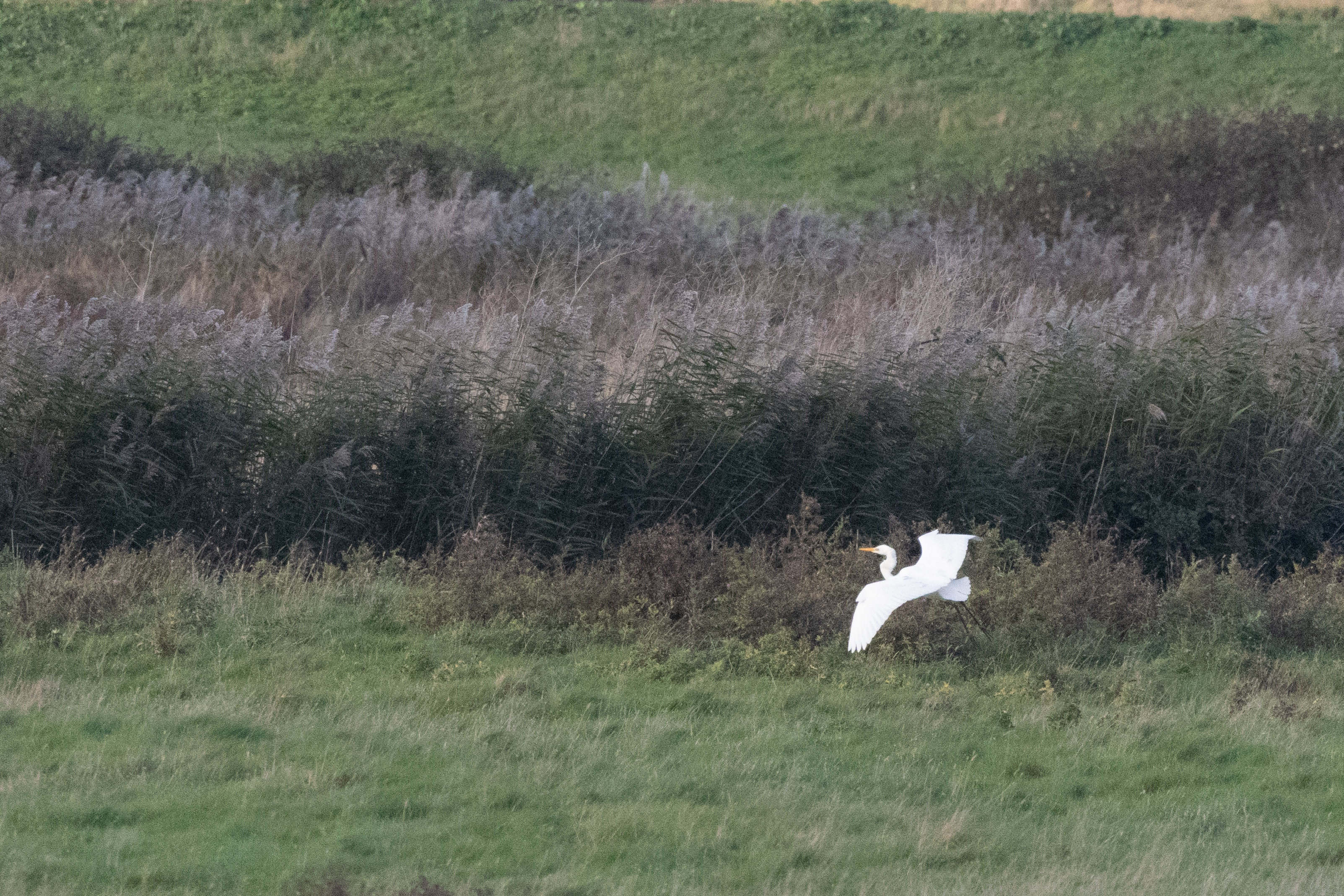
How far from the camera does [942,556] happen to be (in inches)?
265

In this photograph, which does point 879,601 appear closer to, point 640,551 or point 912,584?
point 912,584

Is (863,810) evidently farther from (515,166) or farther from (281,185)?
(515,166)

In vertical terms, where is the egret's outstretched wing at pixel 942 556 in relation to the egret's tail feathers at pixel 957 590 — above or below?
above

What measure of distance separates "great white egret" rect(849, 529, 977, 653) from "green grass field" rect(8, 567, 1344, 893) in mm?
540

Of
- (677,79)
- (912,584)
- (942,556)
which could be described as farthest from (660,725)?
(677,79)

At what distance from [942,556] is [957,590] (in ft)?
0.88

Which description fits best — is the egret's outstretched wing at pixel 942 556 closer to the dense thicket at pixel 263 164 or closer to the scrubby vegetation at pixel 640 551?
the scrubby vegetation at pixel 640 551

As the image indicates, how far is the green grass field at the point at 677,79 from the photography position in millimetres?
27188

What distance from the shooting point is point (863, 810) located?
5.29 m

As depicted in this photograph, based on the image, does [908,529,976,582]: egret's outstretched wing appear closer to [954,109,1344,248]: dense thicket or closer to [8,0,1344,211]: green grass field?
[954,109,1344,248]: dense thicket

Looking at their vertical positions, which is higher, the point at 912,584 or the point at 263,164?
the point at 263,164

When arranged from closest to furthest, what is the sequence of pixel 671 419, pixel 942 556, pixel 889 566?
1. pixel 942 556
2. pixel 889 566
3. pixel 671 419

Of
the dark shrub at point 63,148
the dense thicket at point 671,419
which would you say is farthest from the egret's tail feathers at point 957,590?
the dark shrub at point 63,148

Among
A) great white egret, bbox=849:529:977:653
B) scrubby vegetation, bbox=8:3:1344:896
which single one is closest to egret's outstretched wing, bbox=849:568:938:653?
great white egret, bbox=849:529:977:653
